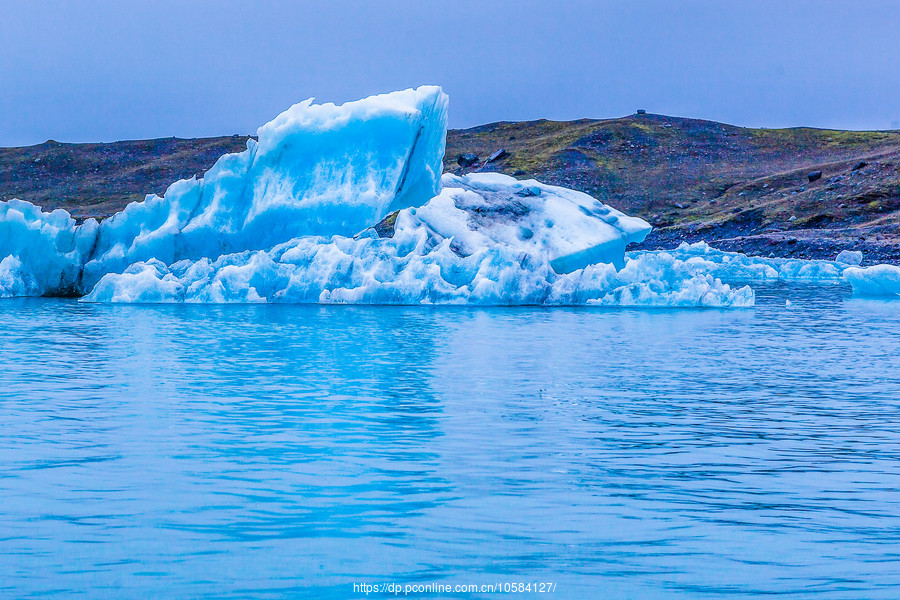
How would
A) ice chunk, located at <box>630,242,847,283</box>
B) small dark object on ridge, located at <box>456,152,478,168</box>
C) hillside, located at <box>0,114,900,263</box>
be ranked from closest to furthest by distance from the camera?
1. ice chunk, located at <box>630,242,847,283</box>
2. hillside, located at <box>0,114,900,263</box>
3. small dark object on ridge, located at <box>456,152,478,168</box>

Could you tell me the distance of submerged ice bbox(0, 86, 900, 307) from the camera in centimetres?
2166

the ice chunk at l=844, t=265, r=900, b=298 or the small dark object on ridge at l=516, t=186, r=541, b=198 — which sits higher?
the small dark object on ridge at l=516, t=186, r=541, b=198

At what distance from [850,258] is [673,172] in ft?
120

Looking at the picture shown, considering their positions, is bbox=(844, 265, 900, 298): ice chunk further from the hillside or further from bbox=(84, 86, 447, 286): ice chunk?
bbox=(84, 86, 447, 286): ice chunk

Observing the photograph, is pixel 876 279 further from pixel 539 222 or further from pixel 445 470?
pixel 445 470

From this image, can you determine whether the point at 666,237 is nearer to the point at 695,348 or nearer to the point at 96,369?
the point at 695,348

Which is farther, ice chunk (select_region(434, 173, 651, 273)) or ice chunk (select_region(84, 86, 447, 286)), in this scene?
ice chunk (select_region(434, 173, 651, 273))

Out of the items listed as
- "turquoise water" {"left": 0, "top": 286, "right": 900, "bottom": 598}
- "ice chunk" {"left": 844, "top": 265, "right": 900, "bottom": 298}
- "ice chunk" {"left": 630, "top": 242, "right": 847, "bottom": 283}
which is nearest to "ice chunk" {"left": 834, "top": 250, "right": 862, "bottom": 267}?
"ice chunk" {"left": 630, "top": 242, "right": 847, "bottom": 283}

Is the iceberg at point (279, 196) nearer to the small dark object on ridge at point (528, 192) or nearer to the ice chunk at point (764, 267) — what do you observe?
the small dark object on ridge at point (528, 192)

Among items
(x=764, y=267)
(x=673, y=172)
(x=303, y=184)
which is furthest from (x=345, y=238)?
(x=673, y=172)

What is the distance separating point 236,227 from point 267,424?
46.5 feet

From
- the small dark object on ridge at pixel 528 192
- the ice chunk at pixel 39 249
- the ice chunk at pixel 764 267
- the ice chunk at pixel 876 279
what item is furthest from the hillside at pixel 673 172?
the ice chunk at pixel 39 249

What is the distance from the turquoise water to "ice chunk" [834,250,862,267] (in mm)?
26762

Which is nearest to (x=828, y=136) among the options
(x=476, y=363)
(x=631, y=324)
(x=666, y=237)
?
(x=666, y=237)
